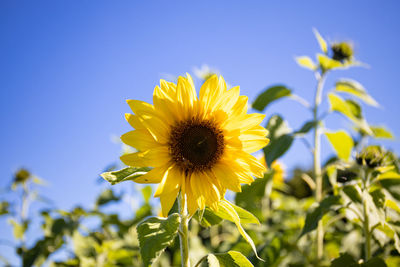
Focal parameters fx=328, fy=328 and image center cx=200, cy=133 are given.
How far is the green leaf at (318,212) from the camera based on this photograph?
172 cm

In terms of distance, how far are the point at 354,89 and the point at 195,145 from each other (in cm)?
152

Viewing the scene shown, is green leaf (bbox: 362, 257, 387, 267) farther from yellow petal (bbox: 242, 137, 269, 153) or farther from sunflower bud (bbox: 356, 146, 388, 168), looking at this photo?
yellow petal (bbox: 242, 137, 269, 153)

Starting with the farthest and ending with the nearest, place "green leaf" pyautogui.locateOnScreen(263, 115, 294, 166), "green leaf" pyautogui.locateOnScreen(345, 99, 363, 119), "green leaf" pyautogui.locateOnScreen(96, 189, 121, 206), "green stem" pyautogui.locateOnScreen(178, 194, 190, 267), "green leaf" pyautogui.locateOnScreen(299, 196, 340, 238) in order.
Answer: "green leaf" pyautogui.locateOnScreen(96, 189, 121, 206) < "green leaf" pyautogui.locateOnScreen(345, 99, 363, 119) < "green leaf" pyautogui.locateOnScreen(263, 115, 294, 166) < "green leaf" pyautogui.locateOnScreen(299, 196, 340, 238) < "green stem" pyautogui.locateOnScreen(178, 194, 190, 267)

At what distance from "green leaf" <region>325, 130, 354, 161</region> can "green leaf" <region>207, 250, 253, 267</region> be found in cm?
130

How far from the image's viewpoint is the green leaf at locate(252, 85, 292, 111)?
240 centimetres

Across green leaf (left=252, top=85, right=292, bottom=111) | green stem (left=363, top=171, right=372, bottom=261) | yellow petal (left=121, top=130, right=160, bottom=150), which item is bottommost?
green stem (left=363, top=171, right=372, bottom=261)

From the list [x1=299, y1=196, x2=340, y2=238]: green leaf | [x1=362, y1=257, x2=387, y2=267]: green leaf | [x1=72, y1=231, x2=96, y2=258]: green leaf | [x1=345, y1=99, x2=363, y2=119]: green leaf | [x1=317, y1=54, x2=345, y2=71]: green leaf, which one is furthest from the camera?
[x1=72, y1=231, x2=96, y2=258]: green leaf

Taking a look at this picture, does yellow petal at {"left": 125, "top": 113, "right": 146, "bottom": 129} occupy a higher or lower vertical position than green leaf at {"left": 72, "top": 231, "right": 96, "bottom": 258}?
higher

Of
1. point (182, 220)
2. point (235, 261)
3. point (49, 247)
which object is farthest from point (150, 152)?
point (49, 247)

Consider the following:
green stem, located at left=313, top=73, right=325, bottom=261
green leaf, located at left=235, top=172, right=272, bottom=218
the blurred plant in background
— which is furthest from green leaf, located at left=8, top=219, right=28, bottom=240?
green stem, located at left=313, top=73, right=325, bottom=261

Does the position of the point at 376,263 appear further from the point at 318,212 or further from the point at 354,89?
the point at 354,89

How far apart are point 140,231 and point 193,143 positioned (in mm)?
515

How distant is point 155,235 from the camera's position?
1111 mm

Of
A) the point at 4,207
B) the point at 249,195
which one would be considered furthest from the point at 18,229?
the point at 249,195
